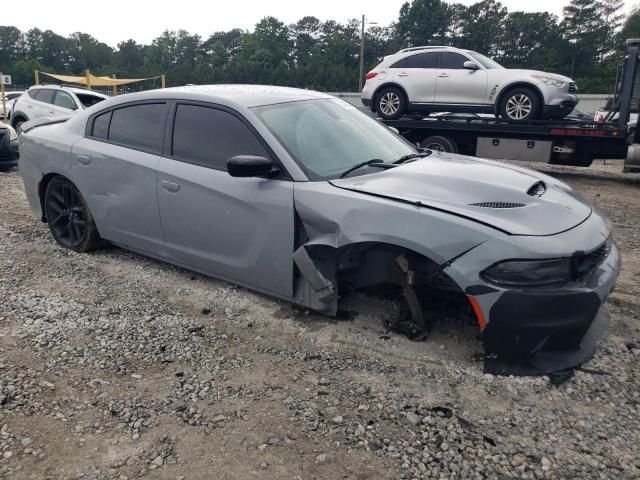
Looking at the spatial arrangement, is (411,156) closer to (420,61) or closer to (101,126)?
(101,126)

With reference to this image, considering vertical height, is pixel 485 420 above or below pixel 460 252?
below

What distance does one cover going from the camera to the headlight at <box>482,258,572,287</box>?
2.63 meters

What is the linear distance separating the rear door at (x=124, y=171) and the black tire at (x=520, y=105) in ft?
25.4

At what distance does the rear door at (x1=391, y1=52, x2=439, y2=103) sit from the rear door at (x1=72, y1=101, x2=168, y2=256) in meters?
7.57

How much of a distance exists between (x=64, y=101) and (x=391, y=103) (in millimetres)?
8203

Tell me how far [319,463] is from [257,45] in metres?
97.5

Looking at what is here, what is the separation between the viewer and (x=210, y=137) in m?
3.78

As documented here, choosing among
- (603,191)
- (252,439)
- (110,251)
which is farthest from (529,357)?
(603,191)

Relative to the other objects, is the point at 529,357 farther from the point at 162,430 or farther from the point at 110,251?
the point at 110,251

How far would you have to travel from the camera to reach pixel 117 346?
3.27 m

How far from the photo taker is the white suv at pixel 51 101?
42.5 feet

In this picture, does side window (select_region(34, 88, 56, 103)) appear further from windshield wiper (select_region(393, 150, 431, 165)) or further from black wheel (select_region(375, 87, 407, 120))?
windshield wiper (select_region(393, 150, 431, 165))

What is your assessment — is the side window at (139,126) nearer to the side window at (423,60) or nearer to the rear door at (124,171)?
the rear door at (124,171)

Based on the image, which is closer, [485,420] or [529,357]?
[485,420]
